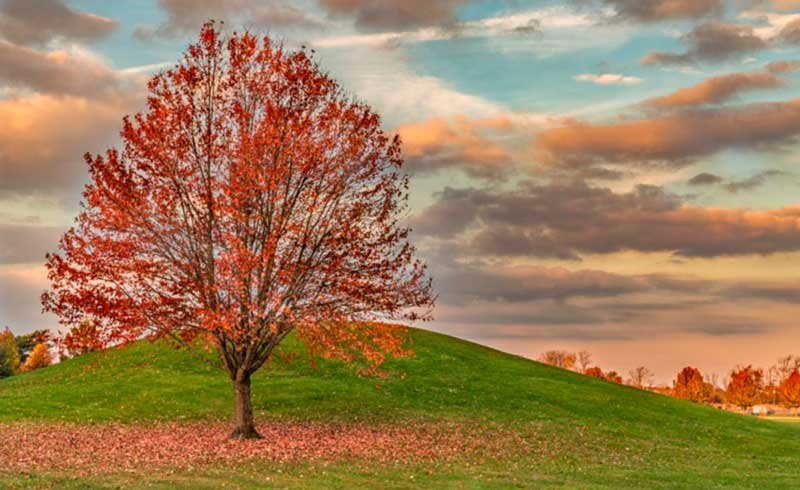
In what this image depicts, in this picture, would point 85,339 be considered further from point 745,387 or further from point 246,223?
point 745,387

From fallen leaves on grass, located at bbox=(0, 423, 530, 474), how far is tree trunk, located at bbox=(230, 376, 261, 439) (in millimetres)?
741

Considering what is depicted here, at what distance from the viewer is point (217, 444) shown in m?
36.6

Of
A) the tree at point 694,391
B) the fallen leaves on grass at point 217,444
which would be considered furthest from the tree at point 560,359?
the fallen leaves on grass at point 217,444

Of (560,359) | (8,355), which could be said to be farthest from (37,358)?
(560,359)

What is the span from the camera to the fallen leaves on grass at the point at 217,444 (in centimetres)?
3198

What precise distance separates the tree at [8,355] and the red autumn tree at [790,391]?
12007 cm

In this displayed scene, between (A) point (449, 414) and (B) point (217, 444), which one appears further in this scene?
(A) point (449, 414)

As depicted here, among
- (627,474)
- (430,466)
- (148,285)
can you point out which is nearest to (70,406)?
(148,285)

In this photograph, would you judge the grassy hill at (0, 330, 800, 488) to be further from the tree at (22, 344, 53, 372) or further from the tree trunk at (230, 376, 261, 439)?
the tree at (22, 344, 53, 372)

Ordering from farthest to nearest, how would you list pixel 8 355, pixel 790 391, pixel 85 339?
pixel 790 391
pixel 8 355
pixel 85 339

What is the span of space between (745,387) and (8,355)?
12329 centimetres

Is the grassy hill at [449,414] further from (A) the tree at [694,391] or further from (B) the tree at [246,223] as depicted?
(A) the tree at [694,391]

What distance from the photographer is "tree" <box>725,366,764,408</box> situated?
442 feet

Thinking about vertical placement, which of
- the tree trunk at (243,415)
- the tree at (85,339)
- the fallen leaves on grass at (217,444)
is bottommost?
the fallen leaves on grass at (217,444)
